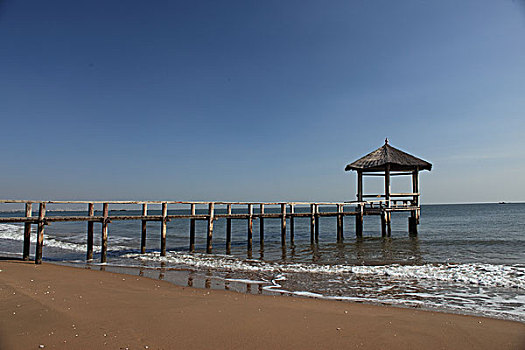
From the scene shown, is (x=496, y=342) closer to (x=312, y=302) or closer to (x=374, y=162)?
(x=312, y=302)

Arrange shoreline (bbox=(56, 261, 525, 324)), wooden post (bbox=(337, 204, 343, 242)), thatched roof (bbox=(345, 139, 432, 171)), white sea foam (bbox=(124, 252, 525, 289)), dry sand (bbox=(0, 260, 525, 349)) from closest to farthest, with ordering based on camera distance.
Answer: dry sand (bbox=(0, 260, 525, 349)), shoreline (bbox=(56, 261, 525, 324)), white sea foam (bbox=(124, 252, 525, 289)), thatched roof (bbox=(345, 139, 432, 171)), wooden post (bbox=(337, 204, 343, 242))

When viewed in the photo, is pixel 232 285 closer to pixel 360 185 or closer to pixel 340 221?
pixel 340 221

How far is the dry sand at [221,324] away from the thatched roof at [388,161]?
1516 centimetres

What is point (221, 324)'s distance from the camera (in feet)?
15.6

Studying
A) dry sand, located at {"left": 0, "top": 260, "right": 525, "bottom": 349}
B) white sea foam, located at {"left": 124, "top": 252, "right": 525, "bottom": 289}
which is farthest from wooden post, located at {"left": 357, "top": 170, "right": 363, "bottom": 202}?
dry sand, located at {"left": 0, "top": 260, "right": 525, "bottom": 349}

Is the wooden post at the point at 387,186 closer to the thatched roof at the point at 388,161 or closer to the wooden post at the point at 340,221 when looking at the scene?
the thatched roof at the point at 388,161

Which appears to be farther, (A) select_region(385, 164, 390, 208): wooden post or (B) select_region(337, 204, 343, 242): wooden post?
(B) select_region(337, 204, 343, 242): wooden post

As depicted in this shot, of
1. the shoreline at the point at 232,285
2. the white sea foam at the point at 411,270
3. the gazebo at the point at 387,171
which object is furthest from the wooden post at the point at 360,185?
the shoreline at the point at 232,285

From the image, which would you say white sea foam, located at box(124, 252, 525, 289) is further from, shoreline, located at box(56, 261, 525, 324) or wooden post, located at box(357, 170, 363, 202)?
wooden post, located at box(357, 170, 363, 202)

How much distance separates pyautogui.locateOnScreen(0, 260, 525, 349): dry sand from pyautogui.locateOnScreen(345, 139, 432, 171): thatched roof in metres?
15.2

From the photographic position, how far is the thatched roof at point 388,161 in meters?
20.1

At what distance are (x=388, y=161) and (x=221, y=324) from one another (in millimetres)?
17289

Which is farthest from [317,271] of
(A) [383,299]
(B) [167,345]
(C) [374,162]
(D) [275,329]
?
(C) [374,162]

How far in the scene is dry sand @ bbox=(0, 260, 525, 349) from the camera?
13.4ft
